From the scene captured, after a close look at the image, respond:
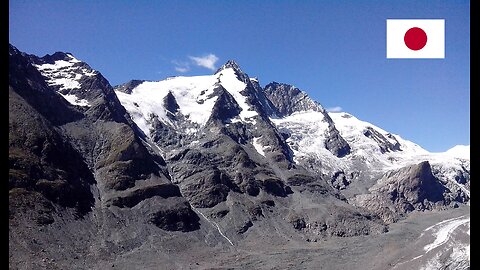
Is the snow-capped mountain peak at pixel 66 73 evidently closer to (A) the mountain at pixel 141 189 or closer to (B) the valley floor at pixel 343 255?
(A) the mountain at pixel 141 189

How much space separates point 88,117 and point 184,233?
54.1 metres

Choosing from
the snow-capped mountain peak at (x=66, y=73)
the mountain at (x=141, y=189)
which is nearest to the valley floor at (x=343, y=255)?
the mountain at (x=141, y=189)

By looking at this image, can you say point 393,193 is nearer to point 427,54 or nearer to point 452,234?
point 452,234

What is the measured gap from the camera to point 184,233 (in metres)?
119

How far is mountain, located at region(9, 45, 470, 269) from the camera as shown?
99.9 m

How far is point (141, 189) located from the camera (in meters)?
126

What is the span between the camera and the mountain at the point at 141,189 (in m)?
99.9

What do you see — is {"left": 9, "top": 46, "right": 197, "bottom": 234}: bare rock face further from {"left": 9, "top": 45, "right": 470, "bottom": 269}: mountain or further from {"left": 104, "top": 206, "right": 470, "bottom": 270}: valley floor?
{"left": 104, "top": 206, "right": 470, "bottom": 270}: valley floor

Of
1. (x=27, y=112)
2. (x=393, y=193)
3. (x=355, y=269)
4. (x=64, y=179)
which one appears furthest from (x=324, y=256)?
(x=393, y=193)

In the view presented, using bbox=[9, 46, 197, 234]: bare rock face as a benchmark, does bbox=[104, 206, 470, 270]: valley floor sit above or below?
below

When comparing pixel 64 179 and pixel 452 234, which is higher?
pixel 64 179

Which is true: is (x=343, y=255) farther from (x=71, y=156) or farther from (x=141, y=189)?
(x=71, y=156)

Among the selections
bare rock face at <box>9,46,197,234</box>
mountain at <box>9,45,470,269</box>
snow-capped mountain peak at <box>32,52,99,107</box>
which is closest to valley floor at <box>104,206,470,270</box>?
mountain at <box>9,45,470,269</box>
